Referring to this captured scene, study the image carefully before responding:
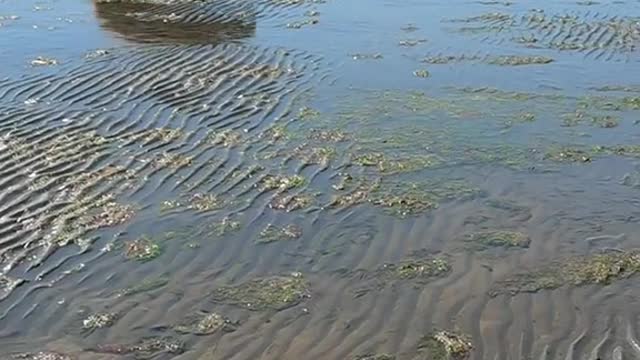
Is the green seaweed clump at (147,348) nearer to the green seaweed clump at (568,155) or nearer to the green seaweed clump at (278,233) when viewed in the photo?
the green seaweed clump at (278,233)

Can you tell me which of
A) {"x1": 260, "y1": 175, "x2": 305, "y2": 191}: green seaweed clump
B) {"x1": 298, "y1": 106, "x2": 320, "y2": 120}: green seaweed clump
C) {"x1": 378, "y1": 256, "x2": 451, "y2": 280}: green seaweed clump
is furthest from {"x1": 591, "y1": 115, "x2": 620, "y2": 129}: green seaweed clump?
{"x1": 378, "y1": 256, "x2": 451, "y2": 280}: green seaweed clump

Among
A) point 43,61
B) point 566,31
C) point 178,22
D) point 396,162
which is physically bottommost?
point 178,22

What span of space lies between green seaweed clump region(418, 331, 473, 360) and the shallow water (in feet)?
0.20

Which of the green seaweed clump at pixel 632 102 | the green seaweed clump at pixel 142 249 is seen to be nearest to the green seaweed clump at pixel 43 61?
the green seaweed clump at pixel 142 249

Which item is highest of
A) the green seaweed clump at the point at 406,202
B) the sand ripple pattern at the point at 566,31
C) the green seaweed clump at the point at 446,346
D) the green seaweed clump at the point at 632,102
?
the green seaweed clump at the point at 446,346

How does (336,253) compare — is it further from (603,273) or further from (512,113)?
(512,113)

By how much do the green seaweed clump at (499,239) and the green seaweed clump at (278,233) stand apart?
1913mm

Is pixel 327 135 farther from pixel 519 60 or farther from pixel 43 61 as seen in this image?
pixel 43 61

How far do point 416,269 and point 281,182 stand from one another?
281 cm

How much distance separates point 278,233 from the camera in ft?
32.1

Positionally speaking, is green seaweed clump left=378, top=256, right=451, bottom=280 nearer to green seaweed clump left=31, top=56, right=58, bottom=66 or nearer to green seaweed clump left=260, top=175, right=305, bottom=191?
green seaweed clump left=260, top=175, right=305, bottom=191

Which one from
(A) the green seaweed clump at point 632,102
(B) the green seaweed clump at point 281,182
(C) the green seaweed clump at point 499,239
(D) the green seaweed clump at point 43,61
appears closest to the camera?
(C) the green seaweed clump at point 499,239

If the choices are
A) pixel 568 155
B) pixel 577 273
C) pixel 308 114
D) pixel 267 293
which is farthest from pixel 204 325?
pixel 308 114

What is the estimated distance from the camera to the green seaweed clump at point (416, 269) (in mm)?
8867
